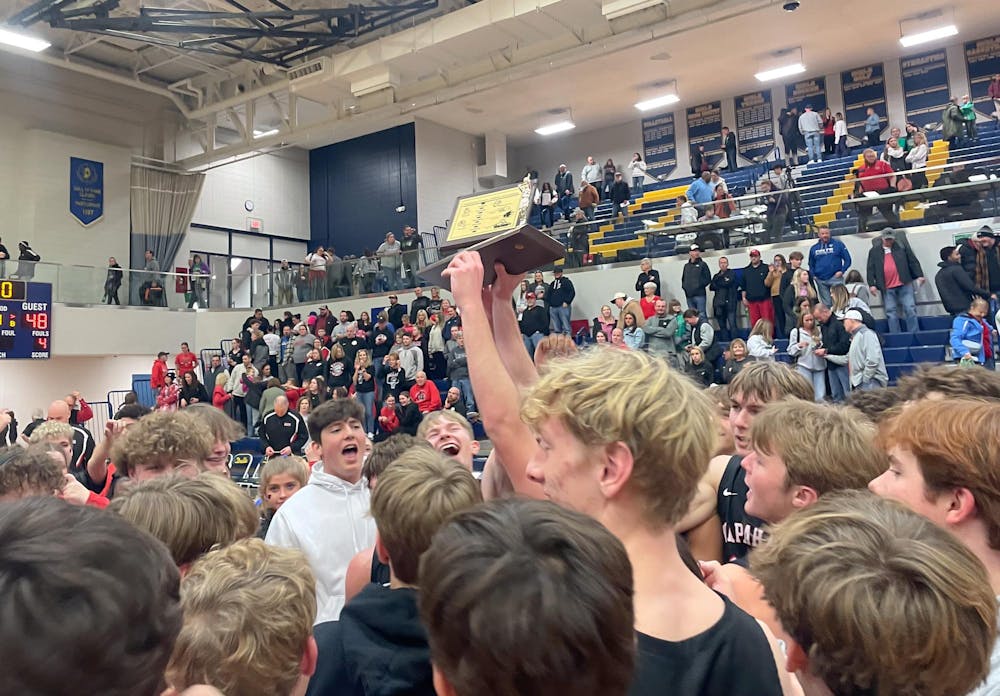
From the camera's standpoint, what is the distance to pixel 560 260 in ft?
33.1

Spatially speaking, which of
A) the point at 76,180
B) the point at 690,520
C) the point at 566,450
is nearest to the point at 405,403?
the point at 690,520

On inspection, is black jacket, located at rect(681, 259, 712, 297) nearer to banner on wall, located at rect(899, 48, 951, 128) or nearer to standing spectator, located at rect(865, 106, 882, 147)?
standing spectator, located at rect(865, 106, 882, 147)

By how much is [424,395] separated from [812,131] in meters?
11.5

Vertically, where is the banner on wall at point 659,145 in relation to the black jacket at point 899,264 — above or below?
above

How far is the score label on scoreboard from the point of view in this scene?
14359 mm

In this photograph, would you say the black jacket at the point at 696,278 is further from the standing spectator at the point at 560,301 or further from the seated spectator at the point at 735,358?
the seated spectator at the point at 735,358

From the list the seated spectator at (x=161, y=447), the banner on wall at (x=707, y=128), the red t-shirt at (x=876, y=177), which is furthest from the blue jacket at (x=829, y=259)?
the seated spectator at (x=161, y=447)

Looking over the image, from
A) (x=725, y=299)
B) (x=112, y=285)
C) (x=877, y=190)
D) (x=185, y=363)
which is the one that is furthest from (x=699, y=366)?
(x=112, y=285)

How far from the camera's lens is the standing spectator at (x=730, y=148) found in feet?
59.0

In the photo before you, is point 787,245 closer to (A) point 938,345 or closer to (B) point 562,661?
(A) point 938,345

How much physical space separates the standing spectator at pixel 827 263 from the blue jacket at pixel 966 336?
2.20 metres

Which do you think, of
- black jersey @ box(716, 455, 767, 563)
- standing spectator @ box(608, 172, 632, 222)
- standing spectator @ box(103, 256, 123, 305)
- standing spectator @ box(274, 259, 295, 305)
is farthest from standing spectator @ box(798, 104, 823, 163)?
black jersey @ box(716, 455, 767, 563)

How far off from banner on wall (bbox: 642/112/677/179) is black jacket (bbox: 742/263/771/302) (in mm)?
10299

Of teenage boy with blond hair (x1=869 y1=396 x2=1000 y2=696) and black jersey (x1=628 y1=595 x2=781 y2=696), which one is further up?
teenage boy with blond hair (x1=869 y1=396 x2=1000 y2=696)
